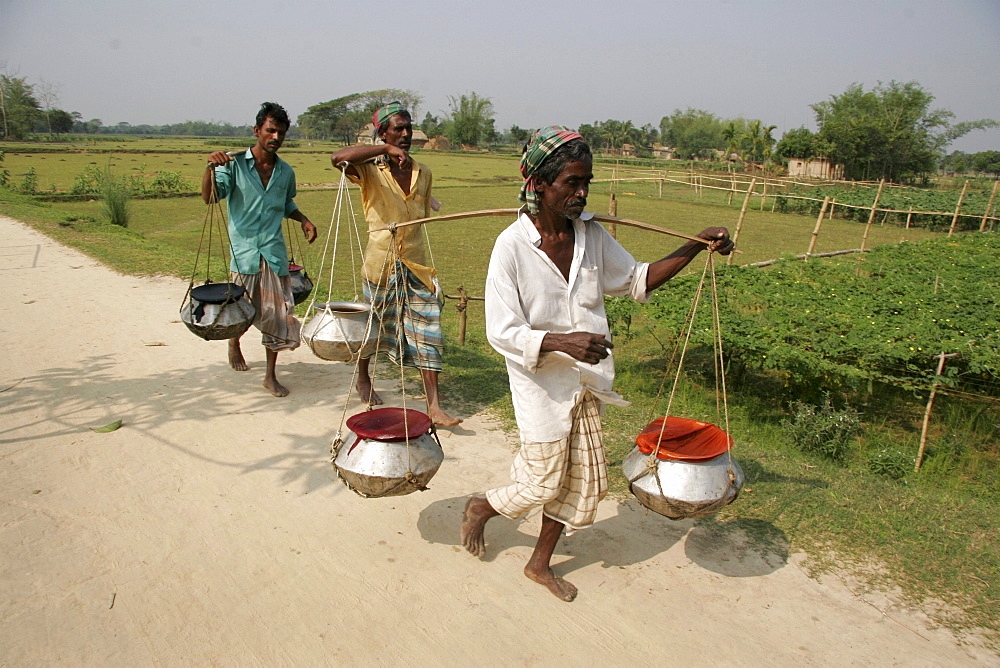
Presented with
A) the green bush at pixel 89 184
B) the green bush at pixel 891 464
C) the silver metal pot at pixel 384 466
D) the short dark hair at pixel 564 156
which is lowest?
the green bush at pixel 89 184

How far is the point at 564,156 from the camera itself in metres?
2.28

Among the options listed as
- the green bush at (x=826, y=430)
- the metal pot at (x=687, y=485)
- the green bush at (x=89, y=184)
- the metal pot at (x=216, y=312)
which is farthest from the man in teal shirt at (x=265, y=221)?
the green bush at (x=89, y=184)

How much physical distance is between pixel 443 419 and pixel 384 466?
159 centimetres

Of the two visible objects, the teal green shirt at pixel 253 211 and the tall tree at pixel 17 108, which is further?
the tall tree at pixel 17 108

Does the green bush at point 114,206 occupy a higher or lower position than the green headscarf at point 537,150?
lower

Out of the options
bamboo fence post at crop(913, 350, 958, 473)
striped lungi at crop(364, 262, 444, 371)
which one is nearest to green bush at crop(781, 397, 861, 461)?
bamboo fence post at crop(913, 350, 958, 473)

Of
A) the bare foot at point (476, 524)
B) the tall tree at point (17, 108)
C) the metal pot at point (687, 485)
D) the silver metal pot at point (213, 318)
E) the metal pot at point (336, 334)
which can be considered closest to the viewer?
the metal pot at point (687, 485)

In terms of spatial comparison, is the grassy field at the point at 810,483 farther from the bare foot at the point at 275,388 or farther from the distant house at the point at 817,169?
the distant house at the point at 817,169

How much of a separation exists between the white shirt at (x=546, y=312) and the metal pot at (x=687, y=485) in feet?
A: 1.05

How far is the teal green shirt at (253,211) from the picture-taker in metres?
4.35

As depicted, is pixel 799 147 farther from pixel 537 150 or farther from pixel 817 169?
pixel 537 150

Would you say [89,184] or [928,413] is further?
[89,184]

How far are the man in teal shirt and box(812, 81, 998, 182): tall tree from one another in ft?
127

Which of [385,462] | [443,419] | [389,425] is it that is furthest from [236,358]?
[385,462]
